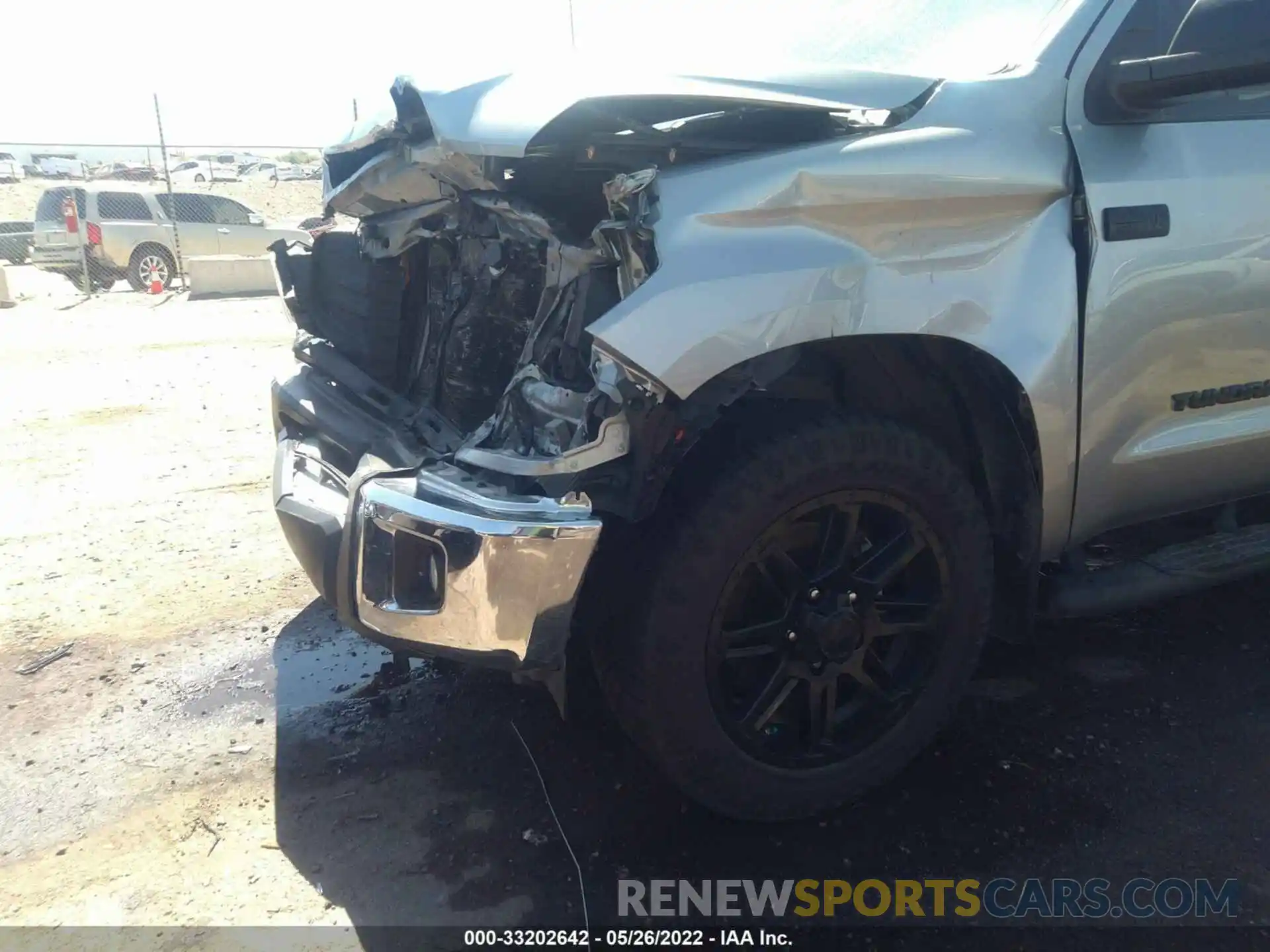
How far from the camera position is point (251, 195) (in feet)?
99.3

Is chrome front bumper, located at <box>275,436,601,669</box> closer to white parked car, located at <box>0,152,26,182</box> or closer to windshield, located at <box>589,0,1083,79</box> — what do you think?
windshield, located at <box>589,0,1083,79</box>

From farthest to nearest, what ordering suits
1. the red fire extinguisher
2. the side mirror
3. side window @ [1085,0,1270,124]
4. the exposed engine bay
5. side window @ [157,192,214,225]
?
1. side window @ [157,192,214,225]
2. the red fire extinguisher
3. side window @ [1085,0,1270,124]
4. the side mirror
5. the exposed engine bay

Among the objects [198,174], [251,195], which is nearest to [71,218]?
[251,195]

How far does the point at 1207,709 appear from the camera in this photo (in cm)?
294

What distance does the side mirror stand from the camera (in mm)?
2207

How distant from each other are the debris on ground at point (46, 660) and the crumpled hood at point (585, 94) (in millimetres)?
2266

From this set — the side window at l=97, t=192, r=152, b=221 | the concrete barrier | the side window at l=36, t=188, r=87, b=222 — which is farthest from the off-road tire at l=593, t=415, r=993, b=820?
the side window at l=36, t=188, r=87, b=222

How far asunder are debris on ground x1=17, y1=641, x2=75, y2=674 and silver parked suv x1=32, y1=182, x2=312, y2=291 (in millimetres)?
11566

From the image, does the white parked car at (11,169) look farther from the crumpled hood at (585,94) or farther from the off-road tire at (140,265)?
the crumpled hood at (585,94)

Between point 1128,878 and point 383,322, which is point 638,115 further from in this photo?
point 1128,878

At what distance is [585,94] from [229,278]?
12.6 m

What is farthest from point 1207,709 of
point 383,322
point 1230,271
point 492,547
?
point 383,322

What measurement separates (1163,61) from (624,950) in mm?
2347

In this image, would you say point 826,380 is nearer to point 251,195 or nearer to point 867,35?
point 867,35
